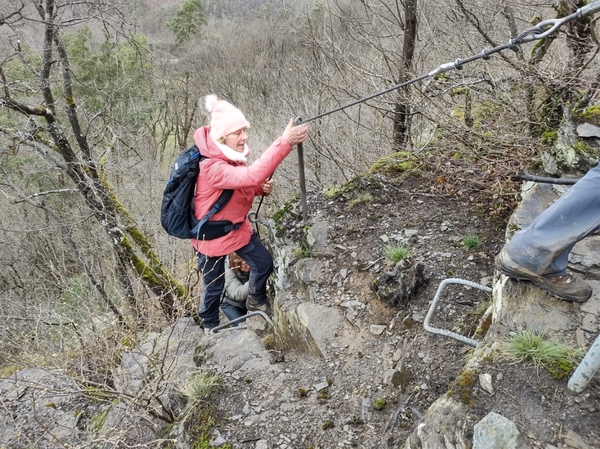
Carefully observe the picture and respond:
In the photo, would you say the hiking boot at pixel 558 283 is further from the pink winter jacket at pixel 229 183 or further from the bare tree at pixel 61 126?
the bare tree at pixel 61 126

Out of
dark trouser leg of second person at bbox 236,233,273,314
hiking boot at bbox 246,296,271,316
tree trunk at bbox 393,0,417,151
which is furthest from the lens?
tree trunk at bbox 393,0,417,151

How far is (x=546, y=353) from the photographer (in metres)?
2.24

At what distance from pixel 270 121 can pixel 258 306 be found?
447 inches

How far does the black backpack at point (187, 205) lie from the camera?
12.9 feet

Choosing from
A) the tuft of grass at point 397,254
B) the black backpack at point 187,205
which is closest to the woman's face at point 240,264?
the black backpack at point 187,205

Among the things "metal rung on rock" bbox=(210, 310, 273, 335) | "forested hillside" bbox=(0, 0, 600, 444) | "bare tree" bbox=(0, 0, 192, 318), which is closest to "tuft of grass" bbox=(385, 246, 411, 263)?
"forested hillside" bbox=(0, 0, 600, 444)

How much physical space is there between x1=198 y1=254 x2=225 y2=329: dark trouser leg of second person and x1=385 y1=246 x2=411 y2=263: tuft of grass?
1649mm

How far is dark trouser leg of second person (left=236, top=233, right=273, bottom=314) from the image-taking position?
4629mm

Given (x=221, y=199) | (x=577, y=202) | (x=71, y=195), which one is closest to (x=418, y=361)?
(x=577, y=202)

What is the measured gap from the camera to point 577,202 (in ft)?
7.37

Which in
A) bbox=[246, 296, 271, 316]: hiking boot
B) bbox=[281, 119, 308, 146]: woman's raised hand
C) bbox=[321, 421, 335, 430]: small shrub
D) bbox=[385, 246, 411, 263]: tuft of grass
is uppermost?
bbox=[281, 119, 308, 146]: woman's raised hand

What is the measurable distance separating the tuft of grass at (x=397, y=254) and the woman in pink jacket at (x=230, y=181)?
127 centimetres

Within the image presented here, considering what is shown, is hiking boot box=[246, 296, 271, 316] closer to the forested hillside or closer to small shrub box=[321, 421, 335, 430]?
the forested hillside

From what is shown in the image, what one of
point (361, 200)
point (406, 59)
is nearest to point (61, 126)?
point (361, 200)
